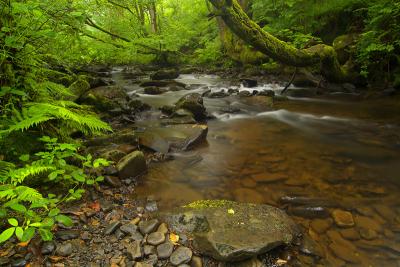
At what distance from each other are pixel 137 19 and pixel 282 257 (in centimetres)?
1624

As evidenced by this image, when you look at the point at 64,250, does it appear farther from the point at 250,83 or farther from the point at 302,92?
the point at 250,83

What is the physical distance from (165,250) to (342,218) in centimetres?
219

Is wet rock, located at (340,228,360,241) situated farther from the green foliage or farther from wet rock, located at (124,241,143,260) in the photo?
the green foliage

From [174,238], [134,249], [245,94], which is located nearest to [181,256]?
[174,238]

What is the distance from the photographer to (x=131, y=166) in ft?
14.1

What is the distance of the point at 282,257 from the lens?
2844 millimetres

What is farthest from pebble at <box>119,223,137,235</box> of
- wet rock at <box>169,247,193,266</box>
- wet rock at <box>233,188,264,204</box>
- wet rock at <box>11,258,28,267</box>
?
wet rock at <box>233,188,264,204</box>

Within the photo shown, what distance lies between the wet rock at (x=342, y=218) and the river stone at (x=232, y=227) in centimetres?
60

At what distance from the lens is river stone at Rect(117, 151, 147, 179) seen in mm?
4164

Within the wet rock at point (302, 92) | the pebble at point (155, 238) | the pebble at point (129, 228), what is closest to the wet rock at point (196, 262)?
the pebble at point (155, 238)

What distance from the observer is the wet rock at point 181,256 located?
2652 millimetres

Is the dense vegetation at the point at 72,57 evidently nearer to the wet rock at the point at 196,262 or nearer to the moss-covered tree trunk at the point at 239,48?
the moss-covered tree trunk at the point at 239,48

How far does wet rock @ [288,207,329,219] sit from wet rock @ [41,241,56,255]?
2.69 meters

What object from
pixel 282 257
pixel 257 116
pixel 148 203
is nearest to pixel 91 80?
pixel 257 116
